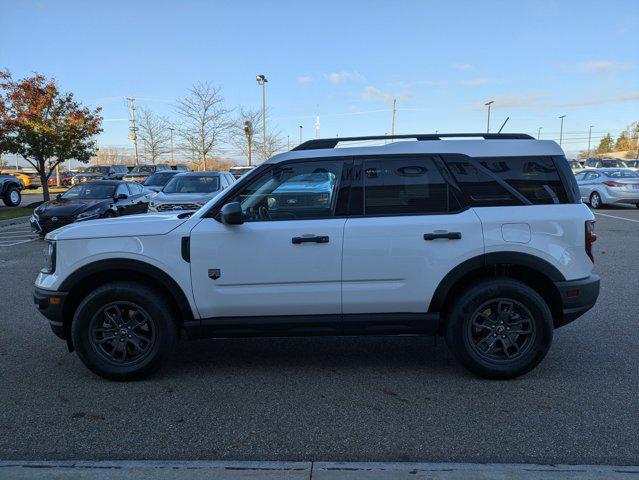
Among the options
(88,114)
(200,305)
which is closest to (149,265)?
(200,305)

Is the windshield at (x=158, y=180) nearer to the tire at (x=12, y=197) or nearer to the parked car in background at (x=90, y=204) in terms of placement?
the tire at (x=12, y=197)

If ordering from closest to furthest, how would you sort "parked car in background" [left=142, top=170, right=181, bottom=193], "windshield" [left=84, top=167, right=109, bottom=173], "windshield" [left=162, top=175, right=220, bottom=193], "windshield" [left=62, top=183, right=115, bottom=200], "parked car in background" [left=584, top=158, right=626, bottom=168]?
"windshield" [left=162, top=175, right=220, bottom=193] < "windshield" [left=62, top=183, right=115, bottom=200] < "parked car in background" [left=142, top=170, right=181, bottom=193] < "parked car in background" [left=584, top=158, right=626, bottom=168] < "windshield" [left=84, top=167, right=109, bottom=173]

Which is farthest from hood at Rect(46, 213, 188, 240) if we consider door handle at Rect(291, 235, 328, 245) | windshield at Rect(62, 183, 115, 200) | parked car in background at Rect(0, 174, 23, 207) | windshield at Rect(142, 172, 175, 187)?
parked car in background at Rect(0, 174, 23, 207)

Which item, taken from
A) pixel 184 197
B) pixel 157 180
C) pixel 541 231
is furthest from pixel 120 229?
pixel 157 180

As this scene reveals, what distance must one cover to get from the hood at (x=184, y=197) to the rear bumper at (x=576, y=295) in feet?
30.7

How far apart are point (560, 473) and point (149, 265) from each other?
315cm

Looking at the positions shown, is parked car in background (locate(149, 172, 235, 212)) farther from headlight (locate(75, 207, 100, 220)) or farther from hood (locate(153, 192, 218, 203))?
headlight (locate(75, 207, 100, 220))

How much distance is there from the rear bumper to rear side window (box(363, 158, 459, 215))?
1.09 meters

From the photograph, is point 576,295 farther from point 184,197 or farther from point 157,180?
point 157,180

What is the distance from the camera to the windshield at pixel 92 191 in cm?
1369

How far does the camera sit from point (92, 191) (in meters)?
13.9

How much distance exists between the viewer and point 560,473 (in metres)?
2.83

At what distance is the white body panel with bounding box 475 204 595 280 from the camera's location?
4.05 metres

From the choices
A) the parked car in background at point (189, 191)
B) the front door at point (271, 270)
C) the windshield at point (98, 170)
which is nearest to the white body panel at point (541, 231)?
the front door at point (271, 270)
